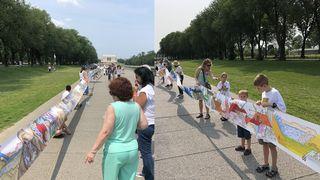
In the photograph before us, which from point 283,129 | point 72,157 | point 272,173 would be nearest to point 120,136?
point 283,129

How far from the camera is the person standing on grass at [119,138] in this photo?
4.64 m

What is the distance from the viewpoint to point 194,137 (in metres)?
10.2

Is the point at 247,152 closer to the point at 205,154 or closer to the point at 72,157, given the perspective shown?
the point at 205,154

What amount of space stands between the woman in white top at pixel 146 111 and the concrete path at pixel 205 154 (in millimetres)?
945

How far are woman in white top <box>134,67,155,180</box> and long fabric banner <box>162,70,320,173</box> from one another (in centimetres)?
200

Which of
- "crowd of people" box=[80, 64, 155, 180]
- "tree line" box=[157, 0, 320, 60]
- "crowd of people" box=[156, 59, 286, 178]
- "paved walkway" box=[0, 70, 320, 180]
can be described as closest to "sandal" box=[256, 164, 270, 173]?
"crowd of people" box=[156, 59, 286, 178]

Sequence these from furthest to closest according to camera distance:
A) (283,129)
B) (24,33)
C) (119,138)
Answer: (24,33) < (283,129) < (119,138)

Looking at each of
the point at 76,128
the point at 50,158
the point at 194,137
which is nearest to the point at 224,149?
the point at 194,137

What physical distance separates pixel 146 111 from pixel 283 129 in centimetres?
211

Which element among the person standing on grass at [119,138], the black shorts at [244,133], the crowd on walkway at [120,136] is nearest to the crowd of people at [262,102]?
the black shorts at [244,133]

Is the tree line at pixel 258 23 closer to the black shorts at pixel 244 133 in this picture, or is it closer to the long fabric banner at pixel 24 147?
the black shorts at pixel 244 133

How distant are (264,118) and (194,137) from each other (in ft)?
9.82

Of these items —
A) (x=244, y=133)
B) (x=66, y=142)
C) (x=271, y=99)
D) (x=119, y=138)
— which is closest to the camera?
Result: (x=119, y=138)

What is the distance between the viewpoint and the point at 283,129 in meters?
6.64
